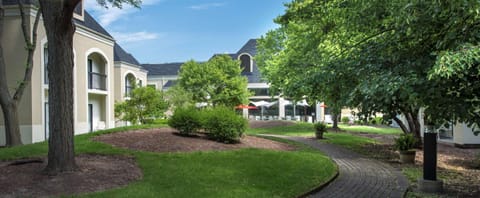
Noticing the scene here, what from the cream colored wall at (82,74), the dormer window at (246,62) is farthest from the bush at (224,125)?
the dormer window at (246,62)

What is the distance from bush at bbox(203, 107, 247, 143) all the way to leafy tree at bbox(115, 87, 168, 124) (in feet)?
22.9

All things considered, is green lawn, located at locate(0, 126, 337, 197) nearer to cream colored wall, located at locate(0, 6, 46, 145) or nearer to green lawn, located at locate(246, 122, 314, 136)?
cream colored wall, located at locate(0, 6, 46, 145)

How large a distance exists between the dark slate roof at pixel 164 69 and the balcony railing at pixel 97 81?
25350mm

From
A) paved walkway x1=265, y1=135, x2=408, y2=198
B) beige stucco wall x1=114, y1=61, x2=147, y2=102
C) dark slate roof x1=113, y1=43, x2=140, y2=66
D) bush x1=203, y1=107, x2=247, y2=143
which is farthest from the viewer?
dark slate roof x1=113, y1=43, x2=140, y2=66

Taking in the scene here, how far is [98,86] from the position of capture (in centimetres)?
2347

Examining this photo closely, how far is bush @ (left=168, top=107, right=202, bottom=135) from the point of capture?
44.4 feet

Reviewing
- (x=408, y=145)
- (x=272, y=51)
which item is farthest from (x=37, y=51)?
(x=272, y=51)

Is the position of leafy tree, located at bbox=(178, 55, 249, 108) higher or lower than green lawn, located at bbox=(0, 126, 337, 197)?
higher

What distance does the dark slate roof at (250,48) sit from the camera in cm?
4838

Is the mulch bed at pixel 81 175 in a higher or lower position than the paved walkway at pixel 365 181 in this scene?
higher

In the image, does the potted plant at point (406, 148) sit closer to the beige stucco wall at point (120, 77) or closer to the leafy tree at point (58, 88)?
the leafy tree at point (58, 88)

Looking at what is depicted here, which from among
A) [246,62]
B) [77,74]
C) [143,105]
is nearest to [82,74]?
[77,74]

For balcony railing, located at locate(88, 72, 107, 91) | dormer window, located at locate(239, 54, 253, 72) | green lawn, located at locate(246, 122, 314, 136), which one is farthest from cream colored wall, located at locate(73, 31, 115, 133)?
dormer window, located at locate(239, 54, 253, 72)

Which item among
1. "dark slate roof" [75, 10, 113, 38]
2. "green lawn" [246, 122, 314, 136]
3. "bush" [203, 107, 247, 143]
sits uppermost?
"dark slate roof" [75, 10, 113, 38]
